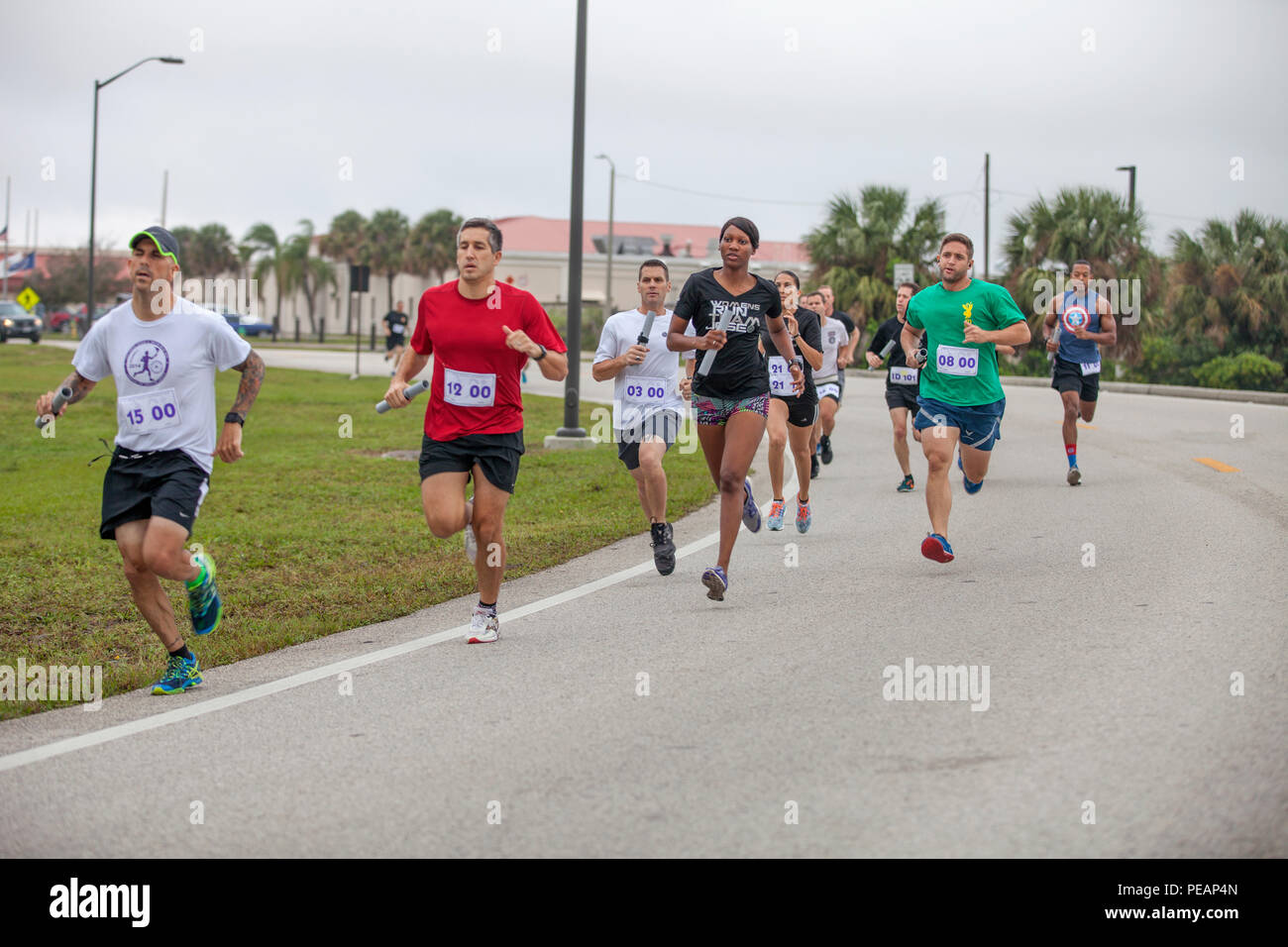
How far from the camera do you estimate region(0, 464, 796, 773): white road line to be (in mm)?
5559

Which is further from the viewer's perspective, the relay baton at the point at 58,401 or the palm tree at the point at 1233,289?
the palm tree at the point at 1233,289

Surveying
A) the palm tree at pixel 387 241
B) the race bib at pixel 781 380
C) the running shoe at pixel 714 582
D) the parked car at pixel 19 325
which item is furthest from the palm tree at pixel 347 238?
the running shoe at pixel 714 582

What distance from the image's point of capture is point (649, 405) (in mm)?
9812

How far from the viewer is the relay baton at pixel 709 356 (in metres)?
8.41

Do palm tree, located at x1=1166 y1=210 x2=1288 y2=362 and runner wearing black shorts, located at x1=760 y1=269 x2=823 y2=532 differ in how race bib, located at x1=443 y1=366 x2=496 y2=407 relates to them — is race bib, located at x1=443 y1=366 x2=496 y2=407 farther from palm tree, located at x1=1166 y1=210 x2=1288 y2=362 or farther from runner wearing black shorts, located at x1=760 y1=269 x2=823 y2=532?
palm tree, located at x1=1166 y1=210 x2=1288 y2=362

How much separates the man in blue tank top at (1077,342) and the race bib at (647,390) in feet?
20.3

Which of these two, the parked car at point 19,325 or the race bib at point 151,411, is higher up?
the parked car at point 19,325

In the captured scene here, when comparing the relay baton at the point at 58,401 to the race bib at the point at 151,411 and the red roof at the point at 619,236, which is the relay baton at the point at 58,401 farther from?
the red roof at the point at 619,236

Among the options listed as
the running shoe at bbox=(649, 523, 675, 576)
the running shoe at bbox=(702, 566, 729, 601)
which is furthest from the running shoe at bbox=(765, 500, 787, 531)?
the running shoe at bbox=(702, 566, 729, 601)

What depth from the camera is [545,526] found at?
467 inches

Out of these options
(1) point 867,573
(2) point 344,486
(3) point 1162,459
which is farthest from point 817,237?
(1) point 867,573

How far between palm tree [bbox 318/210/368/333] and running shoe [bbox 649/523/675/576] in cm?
7838

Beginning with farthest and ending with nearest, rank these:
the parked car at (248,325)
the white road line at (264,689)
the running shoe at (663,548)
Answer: the parked car at (248,325), the running shoe at (663,548), the white road line at (264,689)
